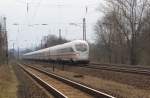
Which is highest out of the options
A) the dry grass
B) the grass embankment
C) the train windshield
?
the train windshield

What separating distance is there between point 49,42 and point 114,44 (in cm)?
6770

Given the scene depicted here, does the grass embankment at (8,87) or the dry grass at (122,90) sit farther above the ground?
the dry grass at (122,90)

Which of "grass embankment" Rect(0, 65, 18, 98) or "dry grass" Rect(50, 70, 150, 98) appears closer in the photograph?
"dry grass" Rect(50, 70, 150, 98)

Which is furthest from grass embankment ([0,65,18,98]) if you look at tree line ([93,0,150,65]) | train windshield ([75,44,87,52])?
tree line ([93,0,150,65])

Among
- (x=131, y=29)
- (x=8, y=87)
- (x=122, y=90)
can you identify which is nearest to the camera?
(x=122, y=90)

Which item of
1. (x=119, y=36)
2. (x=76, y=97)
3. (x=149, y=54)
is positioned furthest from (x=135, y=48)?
(x=76, y=97)

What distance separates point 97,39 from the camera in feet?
362

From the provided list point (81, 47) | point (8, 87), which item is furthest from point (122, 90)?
point (81, 47)

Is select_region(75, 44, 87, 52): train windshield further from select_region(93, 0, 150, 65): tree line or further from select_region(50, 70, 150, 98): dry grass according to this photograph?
select_region(50, 70, 150, 98): dry grass

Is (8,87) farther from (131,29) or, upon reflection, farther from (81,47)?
(131,29)

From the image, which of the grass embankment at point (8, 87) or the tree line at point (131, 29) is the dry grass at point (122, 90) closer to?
the grass embankment at point (8, 87)

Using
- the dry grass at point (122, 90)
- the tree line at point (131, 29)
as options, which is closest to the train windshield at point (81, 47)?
the tree line at point (131, 29)

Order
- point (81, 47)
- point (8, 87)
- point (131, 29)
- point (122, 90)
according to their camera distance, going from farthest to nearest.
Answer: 1. point (131, 29)
2. point (81, 47)
3. point (8, 87)
4. point (122, 90)

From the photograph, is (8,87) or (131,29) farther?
(131,29)
